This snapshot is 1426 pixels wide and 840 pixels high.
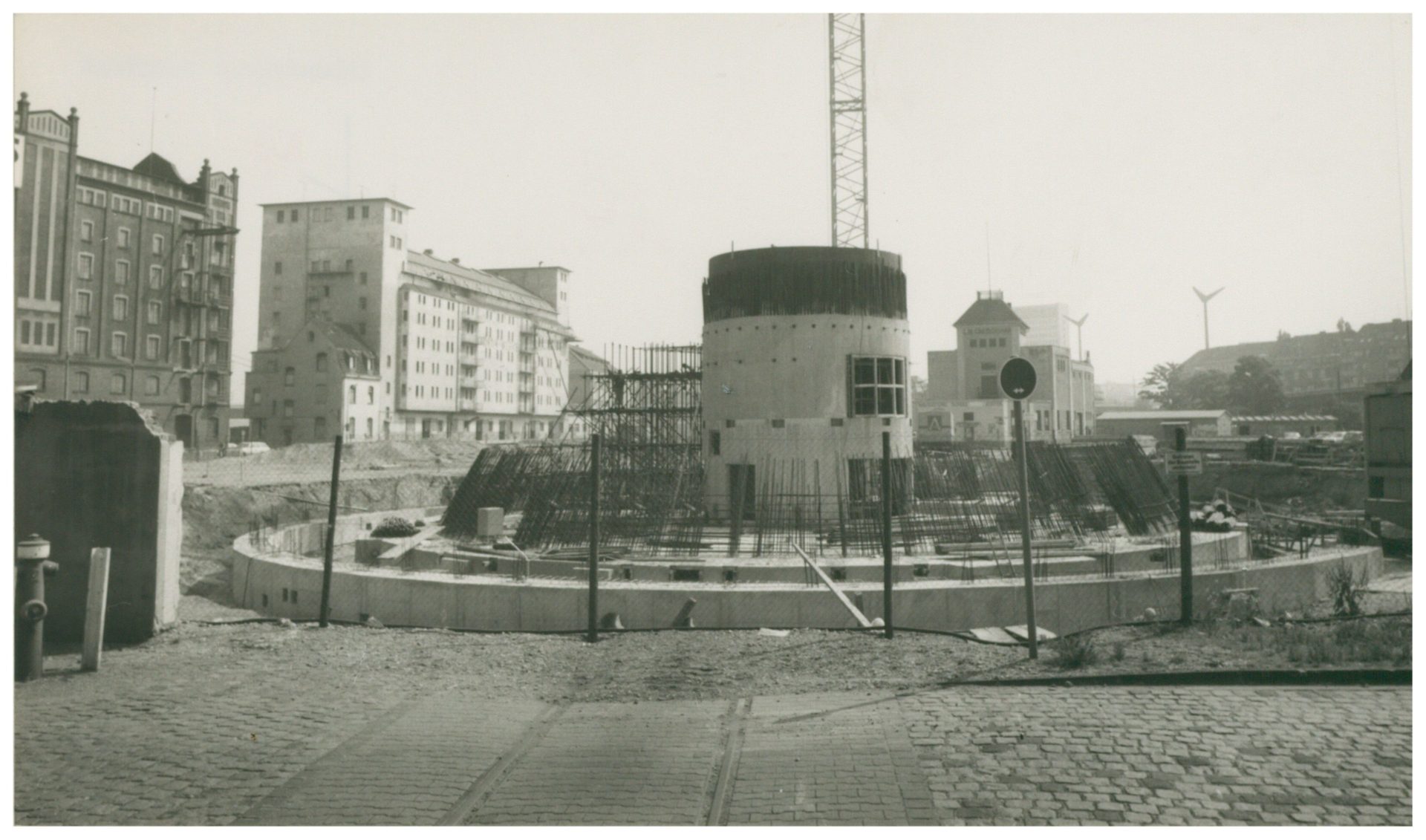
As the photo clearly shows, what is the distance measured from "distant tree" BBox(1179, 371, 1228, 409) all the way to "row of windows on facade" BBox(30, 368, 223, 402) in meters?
43.4

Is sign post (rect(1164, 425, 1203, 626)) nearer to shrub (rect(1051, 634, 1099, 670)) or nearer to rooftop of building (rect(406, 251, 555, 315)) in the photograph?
shrub (rect(1051, 634, 1099, 670))

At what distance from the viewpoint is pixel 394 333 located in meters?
57.7

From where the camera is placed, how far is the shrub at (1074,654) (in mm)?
7613

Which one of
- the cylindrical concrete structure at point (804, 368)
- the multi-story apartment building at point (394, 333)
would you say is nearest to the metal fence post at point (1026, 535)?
the cylindrical concrete structure at point (804, 368)

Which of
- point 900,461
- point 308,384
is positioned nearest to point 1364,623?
point 900,461

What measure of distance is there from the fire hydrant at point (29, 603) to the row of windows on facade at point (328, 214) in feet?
139

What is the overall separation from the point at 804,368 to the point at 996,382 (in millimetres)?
47743

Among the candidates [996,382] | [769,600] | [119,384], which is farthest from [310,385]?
[996,382]

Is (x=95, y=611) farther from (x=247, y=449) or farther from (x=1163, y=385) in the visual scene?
(x=1163, y=385)

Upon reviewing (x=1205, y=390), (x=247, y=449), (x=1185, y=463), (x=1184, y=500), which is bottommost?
(x=1184, y=500)

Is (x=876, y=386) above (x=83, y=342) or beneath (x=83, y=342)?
above

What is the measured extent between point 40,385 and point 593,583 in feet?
21.9

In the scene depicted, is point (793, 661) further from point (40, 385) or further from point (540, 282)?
point (540, 282)

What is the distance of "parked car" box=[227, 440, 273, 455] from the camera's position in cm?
3612
